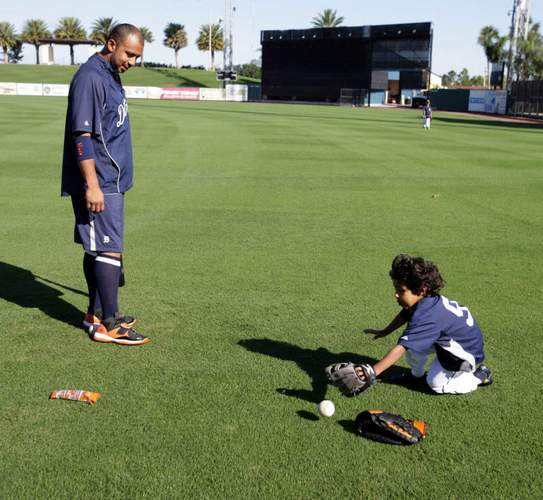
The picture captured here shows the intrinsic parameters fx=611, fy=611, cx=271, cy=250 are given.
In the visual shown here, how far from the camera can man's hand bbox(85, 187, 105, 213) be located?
433cm

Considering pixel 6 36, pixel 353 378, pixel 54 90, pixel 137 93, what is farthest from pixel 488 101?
pixel 6 36

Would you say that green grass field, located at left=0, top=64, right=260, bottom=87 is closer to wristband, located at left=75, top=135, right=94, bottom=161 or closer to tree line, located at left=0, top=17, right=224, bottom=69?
tree line, located at left=0, top=17, right=224, bottom=69

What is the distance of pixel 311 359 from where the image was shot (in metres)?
4.46

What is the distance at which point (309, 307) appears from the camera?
5594mm

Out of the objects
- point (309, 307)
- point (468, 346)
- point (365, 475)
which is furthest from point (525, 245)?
point (365, 475)

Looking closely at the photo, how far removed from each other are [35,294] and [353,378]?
3.57 metres

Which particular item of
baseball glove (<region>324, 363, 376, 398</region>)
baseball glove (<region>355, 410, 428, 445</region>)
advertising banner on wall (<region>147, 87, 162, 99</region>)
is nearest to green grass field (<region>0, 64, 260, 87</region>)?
advertising banner on wall (<region>147, 87, 162, 99</region>)

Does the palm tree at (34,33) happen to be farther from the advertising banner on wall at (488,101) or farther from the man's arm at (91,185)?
the man's arm at (91,185)

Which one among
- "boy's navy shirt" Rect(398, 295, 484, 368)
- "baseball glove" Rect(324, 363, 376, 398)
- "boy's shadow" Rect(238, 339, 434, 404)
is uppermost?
"boy's navy shirt" Rect(398, 295, 484, 368)

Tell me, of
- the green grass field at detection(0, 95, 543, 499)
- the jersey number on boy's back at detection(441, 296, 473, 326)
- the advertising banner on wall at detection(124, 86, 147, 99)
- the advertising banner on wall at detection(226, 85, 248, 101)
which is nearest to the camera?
the green grass field at detection(0, 95, 543, 499)

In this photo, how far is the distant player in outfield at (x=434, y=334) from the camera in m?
3.68

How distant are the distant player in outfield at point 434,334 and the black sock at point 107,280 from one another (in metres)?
2.17

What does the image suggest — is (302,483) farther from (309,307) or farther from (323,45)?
(323,45)

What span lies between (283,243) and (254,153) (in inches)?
446
